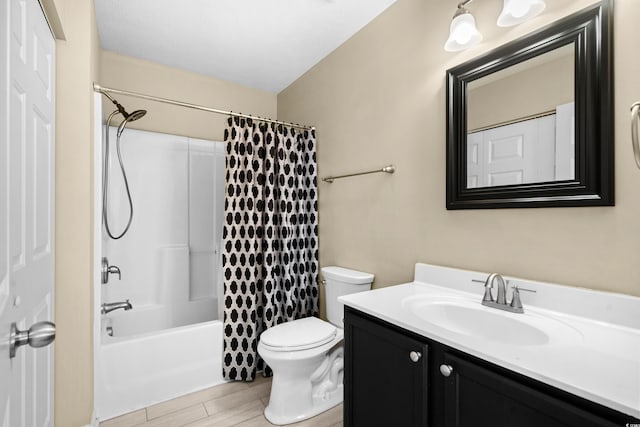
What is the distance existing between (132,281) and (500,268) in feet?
8.27

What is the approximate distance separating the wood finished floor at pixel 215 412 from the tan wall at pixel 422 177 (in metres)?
0.99

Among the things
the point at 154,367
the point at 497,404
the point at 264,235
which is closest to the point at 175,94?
the point at 264,235

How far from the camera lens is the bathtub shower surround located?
1.87 m

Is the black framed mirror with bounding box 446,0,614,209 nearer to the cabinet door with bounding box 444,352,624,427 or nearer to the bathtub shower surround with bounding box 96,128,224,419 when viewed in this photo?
the cabinet door with bounding box 444,352,624,427

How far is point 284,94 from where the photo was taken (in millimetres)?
2988

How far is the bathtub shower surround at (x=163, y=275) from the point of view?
187 centimetres

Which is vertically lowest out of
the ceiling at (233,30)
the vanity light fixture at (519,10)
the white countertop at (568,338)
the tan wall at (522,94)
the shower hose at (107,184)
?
the white countertop at (568,338)

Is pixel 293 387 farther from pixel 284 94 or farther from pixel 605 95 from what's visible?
pixel 284 94

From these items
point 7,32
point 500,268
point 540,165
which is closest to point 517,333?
point 500,268

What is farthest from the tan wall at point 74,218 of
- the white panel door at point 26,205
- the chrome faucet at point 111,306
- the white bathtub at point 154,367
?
the chrome faucet at point 111,306

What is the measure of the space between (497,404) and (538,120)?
1.03 metres

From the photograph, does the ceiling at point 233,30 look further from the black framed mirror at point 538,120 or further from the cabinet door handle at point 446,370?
the cabinet door handle at point 446,370

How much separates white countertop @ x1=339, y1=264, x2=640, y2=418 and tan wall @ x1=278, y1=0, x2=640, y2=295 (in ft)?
0.23

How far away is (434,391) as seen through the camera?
0.95 meters
